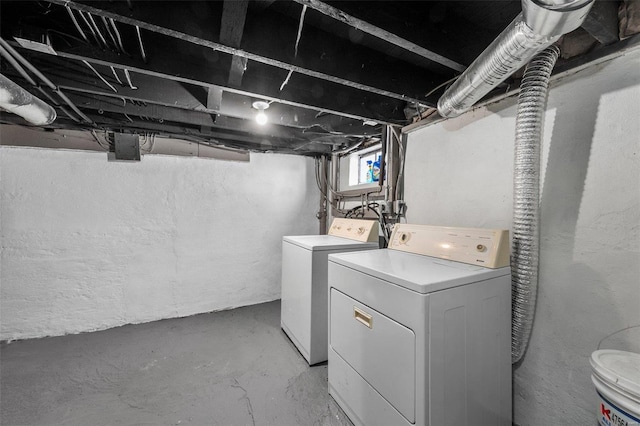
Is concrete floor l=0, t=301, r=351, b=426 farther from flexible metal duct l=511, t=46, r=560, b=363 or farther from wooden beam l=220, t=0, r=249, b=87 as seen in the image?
wooden beam l=220, t=0, r=249, b=87

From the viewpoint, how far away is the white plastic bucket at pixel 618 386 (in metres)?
0.72

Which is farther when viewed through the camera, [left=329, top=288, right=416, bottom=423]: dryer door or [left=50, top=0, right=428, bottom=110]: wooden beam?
[left=329, top=288, right=416, bottom=423]: dryer door

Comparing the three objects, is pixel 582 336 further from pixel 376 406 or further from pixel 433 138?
pixel 433 138

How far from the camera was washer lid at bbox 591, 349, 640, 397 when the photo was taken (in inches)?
29.0

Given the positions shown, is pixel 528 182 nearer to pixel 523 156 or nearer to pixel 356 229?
pixel 523 156

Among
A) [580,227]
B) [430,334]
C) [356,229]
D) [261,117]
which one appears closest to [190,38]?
[261,117]

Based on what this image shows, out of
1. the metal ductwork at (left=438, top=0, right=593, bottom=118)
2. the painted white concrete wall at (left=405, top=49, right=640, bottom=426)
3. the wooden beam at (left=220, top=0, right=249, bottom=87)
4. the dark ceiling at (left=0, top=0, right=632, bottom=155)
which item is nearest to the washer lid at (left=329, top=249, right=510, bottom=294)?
the painted white concrete wall at (left=405, top=49, right=640, bottom=426)

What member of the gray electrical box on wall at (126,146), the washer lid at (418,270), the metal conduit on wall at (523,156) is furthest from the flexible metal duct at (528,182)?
the gray electrical box on wall at (126,146)

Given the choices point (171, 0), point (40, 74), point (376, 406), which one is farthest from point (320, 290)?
point (40, 74)

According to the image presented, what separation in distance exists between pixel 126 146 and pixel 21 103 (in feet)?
3.46

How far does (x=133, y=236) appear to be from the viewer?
8.10 ft

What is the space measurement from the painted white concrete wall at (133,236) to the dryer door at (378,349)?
1823mm

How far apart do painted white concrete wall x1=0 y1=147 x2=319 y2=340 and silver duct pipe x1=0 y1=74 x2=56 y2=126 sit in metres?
0.72

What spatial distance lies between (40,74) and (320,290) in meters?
2.09
